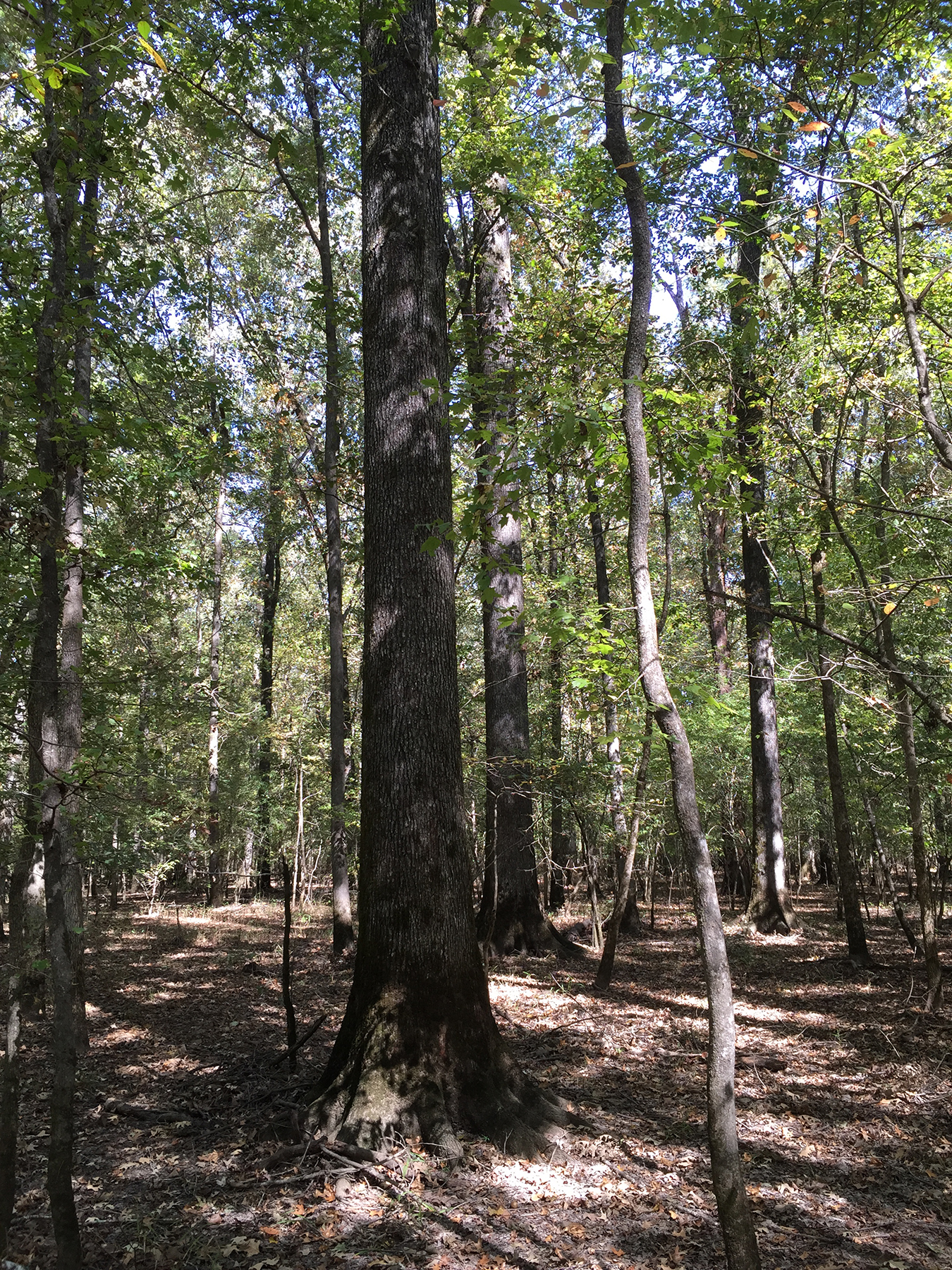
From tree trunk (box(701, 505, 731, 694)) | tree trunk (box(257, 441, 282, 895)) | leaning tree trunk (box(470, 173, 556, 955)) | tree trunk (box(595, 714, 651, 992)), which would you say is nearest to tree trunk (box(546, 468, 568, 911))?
leaning tree trunk (box(470, 173, 556, 955))

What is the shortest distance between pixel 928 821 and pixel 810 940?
17.1 ft

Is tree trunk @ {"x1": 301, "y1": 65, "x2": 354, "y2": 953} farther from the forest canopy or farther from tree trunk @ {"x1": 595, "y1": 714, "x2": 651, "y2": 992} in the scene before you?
tree trunk @ {"x1": 595, "y1": 714, "x2": 651, "y2": 992}

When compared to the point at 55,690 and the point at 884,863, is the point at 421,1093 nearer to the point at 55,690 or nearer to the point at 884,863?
the point at 55,690

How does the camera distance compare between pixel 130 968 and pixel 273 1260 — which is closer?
pixel 273 1260

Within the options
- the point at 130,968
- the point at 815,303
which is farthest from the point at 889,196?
the point at 130,968

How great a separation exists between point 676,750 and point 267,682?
19.9 meters

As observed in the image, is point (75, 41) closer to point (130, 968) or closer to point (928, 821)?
point (130, 968)

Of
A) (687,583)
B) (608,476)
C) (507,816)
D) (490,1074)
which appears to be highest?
(687,583)

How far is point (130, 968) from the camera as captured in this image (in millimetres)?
9969

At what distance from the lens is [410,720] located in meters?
4.25

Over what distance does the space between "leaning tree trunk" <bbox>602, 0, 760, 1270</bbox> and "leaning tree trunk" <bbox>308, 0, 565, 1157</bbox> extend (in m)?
1.01

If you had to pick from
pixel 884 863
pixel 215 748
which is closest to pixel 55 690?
pixel 215 748

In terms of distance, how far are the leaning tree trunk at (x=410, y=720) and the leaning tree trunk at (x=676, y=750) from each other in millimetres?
1007

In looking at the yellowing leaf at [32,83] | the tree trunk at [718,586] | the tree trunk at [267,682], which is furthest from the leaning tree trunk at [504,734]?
the tree trunk at [267,682]
